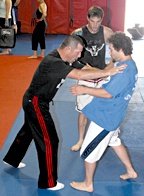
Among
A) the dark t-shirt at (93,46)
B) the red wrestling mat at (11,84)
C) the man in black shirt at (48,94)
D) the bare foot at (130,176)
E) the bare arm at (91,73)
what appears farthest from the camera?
the red wrestling mat at (11,84)

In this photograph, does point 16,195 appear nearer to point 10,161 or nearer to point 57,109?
point 10,161

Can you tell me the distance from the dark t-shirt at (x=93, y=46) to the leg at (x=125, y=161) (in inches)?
50.2

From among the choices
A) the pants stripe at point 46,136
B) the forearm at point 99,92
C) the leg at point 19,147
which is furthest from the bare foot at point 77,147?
the forearm at point 99,92

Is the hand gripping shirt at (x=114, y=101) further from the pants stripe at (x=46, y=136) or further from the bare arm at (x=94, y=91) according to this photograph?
the pants stripe at (x=46, y=136)

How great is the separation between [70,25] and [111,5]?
4.75ft

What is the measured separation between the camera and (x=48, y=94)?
3934 mm

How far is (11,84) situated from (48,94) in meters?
3.92

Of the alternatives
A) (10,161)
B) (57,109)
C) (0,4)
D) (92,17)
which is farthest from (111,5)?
(10,161)

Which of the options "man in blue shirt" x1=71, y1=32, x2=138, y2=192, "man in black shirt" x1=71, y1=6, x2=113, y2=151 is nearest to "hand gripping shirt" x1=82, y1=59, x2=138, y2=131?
"man in blue shirt" x1=71, y1=32, x2=138, y2=192

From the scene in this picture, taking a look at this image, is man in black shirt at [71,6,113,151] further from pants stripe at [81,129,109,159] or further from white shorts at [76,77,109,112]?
pants stripe at [81,129,109,159]

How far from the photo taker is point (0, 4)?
32.4ft

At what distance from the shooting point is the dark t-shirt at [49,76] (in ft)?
12.3

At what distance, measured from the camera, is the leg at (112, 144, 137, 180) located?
14.0 ft

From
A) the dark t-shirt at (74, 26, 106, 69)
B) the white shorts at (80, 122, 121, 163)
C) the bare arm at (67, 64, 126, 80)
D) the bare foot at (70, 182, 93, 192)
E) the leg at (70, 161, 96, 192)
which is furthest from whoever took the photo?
the dark t-shirt at (74, 26, 106, 69)
